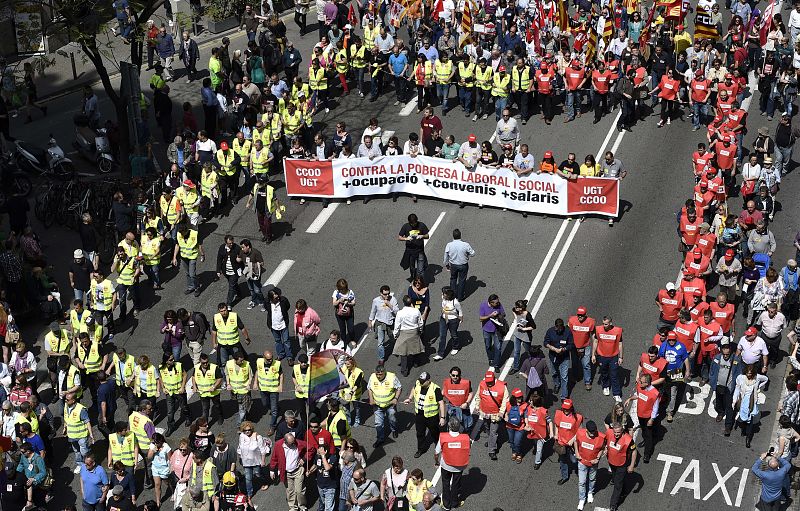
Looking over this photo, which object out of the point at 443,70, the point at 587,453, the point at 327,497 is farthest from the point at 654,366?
the point at 443,70

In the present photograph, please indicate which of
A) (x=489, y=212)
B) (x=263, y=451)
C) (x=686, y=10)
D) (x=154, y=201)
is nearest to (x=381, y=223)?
(x=489, y=212)

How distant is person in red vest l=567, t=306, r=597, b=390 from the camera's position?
78.2 feet

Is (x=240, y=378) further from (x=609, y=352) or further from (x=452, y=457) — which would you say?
(x=609, y=352)

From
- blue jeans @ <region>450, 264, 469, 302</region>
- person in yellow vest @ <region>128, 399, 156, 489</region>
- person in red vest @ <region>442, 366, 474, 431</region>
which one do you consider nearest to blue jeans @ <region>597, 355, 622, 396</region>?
person in red vest @ <region>442, 366, 474, 431</region>

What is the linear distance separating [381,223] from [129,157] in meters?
7.16

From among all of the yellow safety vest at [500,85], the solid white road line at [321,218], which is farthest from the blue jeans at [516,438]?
the yellow safety vest at [500,85]

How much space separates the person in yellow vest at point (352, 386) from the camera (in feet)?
76.3

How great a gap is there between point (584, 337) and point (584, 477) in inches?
133

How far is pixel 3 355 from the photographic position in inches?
1035

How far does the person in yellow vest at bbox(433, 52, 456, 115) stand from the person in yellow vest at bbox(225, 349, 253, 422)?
41.5ft

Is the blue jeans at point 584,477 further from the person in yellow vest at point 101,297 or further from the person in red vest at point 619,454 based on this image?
the person in yellow vest at point 101,297

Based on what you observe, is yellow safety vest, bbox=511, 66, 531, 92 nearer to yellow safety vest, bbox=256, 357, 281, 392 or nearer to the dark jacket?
the dark jacket

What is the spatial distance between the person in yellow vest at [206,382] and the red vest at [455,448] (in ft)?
15.2

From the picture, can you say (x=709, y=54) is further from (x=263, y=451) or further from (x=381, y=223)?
(x=263, y=451)
